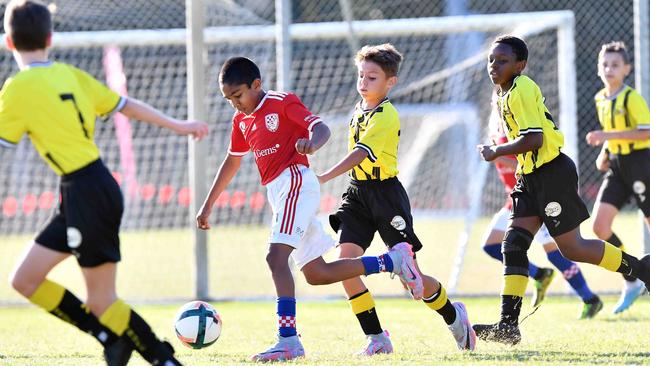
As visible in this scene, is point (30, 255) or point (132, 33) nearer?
point (30, 255)

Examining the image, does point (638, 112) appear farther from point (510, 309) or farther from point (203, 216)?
point (203, 216)

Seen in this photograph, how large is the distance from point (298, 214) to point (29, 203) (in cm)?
1000

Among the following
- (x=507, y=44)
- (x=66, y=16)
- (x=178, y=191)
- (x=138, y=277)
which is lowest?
(x=138, y=277)

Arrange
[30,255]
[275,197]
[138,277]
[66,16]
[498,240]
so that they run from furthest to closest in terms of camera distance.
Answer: [138,277] → [66,16] → [498,240] → [275,197] → [30,255]

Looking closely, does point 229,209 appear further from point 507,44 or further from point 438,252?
point 507,44

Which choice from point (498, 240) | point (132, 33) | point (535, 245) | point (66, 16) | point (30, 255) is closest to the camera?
point (30, 255)

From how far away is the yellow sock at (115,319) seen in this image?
14.5 feet

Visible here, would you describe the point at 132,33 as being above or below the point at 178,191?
above

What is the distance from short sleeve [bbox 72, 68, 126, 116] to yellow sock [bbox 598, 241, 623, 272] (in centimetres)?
300

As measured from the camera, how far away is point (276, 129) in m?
5.72

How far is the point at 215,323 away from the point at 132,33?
5.16m

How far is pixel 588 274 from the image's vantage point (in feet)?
36.9

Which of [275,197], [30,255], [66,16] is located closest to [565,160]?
[275,197]

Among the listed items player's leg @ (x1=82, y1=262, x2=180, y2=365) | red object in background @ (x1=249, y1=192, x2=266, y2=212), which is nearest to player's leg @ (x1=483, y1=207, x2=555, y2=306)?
player's leg @ (x1=82, y1=262, x2=180, y2=365)
